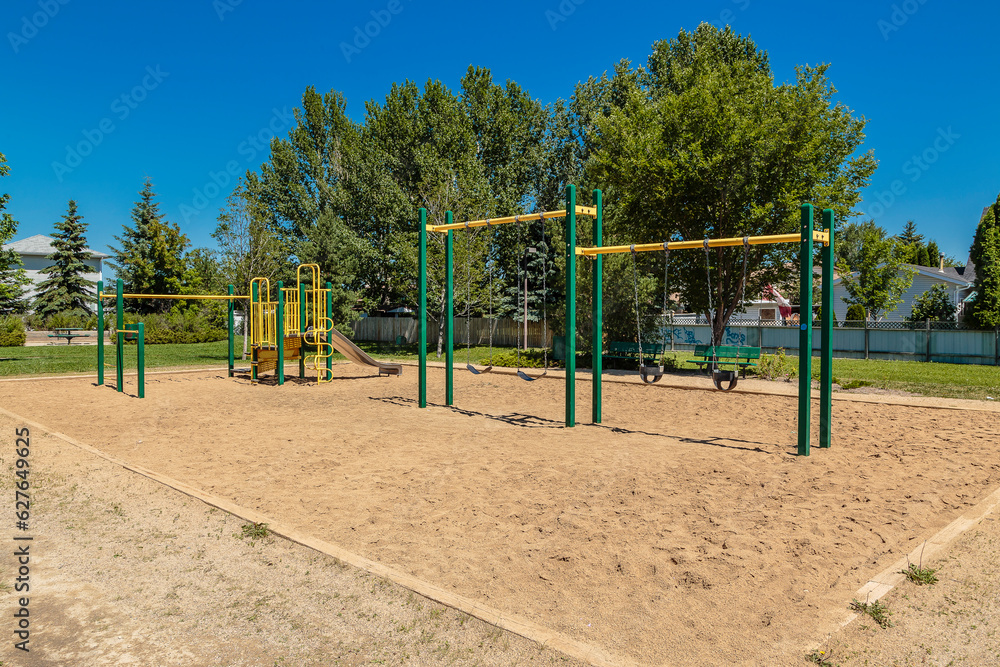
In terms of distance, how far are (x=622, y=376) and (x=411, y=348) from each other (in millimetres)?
19993

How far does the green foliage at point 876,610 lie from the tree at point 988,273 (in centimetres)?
2587

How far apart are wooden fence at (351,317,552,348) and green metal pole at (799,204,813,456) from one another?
20.3 metres

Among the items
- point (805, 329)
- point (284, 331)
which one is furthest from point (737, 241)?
point (284, 331)

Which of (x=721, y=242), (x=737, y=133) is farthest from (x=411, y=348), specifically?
(x=721, y=242)

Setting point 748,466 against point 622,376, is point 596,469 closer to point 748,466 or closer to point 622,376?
point 748,466

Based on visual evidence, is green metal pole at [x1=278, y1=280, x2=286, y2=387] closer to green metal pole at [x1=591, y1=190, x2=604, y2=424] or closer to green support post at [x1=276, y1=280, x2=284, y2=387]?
green support post at [x1=276, y1=280, x2=284, y2=387]

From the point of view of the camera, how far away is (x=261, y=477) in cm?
655

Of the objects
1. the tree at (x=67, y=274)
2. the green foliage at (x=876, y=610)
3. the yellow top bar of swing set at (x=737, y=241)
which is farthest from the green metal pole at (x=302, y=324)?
the tree at (x=67, y=274)

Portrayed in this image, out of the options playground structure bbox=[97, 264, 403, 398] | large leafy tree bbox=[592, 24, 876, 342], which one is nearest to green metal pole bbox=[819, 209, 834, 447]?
large leafy tree bbox=[592, 24, 876, 342]

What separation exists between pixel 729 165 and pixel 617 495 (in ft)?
47.5

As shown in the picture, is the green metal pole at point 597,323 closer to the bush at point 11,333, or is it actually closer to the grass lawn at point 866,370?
the grass lawn at point 866,370

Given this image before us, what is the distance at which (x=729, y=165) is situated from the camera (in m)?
17.5

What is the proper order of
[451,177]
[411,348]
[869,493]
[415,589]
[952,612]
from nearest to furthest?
[952,612] < [415,589] < [869,493] < [451,177] < [411,348]

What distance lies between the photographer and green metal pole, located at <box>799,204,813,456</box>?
7402 millimetres
